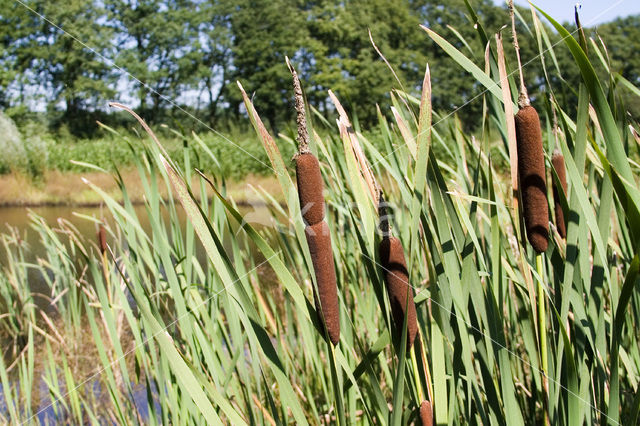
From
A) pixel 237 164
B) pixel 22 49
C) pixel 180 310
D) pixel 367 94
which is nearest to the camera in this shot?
pixel 180 310

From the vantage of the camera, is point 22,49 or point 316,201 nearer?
point 316,201

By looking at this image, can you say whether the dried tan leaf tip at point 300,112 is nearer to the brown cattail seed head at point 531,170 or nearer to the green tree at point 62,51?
the brown cattail seed head at point 531,170

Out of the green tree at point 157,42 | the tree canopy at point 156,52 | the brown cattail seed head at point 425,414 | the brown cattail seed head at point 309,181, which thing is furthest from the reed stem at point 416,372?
the green tree at point 157,42

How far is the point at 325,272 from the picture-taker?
207 millimetres

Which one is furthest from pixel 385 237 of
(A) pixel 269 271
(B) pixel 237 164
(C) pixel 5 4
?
(B) pixel 237 164

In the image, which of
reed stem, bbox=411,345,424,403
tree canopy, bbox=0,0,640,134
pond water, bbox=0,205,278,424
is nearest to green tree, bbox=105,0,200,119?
tree canopy, bbox=0,0,640,134

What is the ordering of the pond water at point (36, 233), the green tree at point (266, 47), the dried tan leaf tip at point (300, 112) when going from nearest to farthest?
the dried tan leaf tip at point (300, 112)
the pond water at point (36, 233)
the green tree at point (266, 47)

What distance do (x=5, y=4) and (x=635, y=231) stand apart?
2785mm

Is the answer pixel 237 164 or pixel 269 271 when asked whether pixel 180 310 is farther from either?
pixel 237 164

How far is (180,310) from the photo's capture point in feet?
1.50

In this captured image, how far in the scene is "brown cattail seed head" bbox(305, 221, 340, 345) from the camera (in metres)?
0.20

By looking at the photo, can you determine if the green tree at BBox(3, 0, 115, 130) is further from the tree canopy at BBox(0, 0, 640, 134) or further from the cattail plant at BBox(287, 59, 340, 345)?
the cattail plant at BBox(287, 59, 340, 345)

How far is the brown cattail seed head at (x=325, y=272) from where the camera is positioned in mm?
200

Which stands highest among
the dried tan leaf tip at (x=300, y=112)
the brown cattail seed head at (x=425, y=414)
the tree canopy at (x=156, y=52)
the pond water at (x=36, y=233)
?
the tree canopy at (x=156, y=52)
